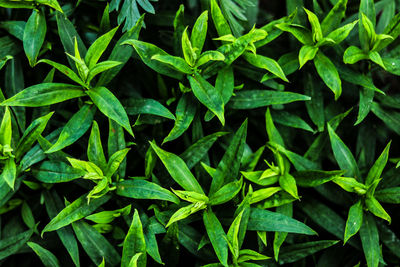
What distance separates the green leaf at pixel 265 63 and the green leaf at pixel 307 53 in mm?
90

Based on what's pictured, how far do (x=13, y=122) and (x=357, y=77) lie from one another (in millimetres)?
1337

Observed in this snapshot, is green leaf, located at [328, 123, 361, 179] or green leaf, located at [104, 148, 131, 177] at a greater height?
green leaf, located at [104, 148, 131, 177]

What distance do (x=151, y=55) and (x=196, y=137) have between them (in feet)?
1.18

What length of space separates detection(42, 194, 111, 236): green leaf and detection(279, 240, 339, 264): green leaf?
2.29 feet

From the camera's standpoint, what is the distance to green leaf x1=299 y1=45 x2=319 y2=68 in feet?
5.24

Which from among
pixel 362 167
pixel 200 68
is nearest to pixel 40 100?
pixel 200 68

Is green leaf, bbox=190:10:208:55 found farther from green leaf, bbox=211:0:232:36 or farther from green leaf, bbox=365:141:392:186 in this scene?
green leaf, bbox=365:141:392:186

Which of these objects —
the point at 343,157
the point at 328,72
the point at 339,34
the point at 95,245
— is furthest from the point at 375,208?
the point at 95,245

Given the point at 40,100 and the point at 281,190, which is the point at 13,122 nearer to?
the point at 40,100

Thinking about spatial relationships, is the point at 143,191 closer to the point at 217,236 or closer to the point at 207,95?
→ the point at 217,236

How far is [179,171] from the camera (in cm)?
154

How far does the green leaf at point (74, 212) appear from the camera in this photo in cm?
144

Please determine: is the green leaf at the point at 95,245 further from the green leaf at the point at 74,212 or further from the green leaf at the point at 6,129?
the green leaf at the point at 6,129

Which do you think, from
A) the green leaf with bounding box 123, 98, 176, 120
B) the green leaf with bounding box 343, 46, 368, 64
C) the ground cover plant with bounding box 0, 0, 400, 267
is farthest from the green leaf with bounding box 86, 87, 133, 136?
the green leaf with bounding box 343, 46, 368, 64
